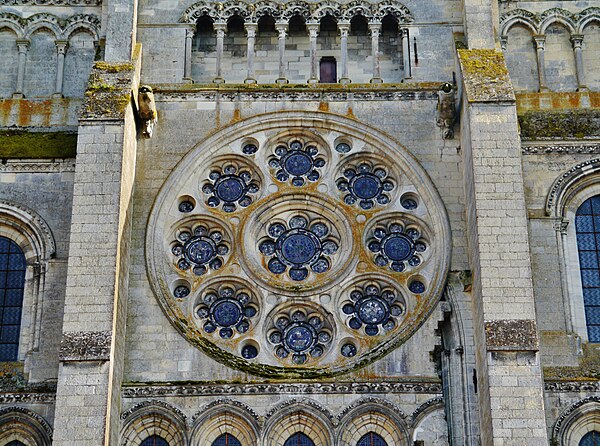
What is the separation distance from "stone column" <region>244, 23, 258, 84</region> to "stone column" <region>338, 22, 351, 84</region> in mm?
1590

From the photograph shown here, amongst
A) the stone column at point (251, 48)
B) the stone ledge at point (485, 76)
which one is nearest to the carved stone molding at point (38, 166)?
Result: the stone column at point (251, 48)

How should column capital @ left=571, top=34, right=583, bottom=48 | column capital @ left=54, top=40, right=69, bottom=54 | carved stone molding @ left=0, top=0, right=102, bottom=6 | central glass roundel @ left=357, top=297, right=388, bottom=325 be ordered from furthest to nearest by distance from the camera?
carved stone molding @ left=0, top=0, right=102, bottom=6 → column capital @ left=54, top=40, right=69, bottom=54 → column capital @ left=571, top=34, right=583, bottom=48 → central glass roundel @ left=357, top=297, right=388, bottom=325

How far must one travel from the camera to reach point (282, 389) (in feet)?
74.8

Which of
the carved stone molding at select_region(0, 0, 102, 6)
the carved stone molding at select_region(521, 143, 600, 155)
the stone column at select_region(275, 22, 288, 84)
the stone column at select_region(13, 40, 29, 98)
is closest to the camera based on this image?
the carved stone molding at select_region(521, 143, 600, 155)

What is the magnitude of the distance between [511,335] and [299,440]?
12.7 ft

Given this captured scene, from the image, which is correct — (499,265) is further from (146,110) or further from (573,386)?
(146,110)

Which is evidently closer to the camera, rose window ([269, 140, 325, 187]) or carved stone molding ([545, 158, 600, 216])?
carved stone molding ([545, 158, 600, 216])

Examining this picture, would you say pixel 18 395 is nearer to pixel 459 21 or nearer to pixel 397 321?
pixel 397 321

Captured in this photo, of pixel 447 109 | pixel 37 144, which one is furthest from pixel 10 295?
pixel 447 109

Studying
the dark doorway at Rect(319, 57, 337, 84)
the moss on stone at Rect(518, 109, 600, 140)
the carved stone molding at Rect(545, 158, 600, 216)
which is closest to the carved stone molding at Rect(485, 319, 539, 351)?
the carved stone molding at Rect(545, 158, 600, 216)

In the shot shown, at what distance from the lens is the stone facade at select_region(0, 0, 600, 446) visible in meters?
22.4

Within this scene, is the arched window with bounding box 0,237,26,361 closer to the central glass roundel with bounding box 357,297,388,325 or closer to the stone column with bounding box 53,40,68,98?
the stone column with bounding box 53,40,68,98

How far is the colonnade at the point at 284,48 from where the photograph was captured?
2569cm

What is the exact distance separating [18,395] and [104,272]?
8.48ft
